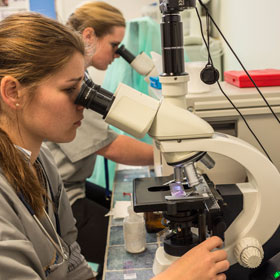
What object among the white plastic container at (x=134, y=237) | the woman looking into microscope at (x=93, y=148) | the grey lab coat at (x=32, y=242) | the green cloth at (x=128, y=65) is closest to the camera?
the grey lab coat at (x=32, y=242)

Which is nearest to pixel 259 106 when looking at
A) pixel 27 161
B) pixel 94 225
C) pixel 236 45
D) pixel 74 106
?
pixel 74 106

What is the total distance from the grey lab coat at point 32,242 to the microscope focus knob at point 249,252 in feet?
1.50

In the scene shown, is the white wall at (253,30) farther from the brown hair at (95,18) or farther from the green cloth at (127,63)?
the brown hair at (95,18)

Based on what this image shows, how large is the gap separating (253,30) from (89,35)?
2.64 ft

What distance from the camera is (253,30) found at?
6.12 ft

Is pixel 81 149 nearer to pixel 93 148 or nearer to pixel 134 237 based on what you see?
pixel 93 148

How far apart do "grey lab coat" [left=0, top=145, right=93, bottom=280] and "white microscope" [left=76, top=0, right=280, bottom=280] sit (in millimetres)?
257

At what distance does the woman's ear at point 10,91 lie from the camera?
98cm

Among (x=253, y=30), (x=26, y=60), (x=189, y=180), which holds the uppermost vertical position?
(x=26, y=60)

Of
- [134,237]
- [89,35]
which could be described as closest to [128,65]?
[89,35]

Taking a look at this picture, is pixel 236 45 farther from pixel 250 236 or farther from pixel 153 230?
pixel 250 236

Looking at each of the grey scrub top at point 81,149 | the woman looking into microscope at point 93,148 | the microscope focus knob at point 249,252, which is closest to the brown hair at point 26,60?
the microscope focus knob at point 249,252

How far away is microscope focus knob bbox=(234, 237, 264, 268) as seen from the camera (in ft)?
2.98

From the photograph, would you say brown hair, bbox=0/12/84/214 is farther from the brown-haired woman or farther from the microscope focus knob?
the microscope focus knob
